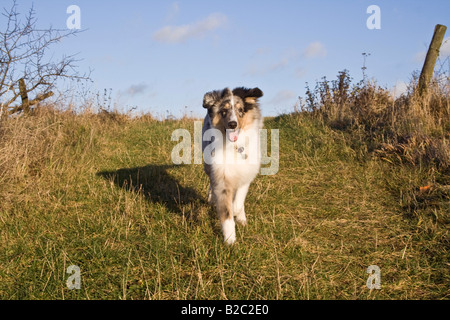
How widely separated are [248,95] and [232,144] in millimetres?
791

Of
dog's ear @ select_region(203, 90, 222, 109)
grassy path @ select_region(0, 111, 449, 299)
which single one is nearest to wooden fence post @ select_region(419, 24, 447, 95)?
grassy path @ select_region(0, 111, 449, 299)

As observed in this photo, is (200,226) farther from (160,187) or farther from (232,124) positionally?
(160,187)

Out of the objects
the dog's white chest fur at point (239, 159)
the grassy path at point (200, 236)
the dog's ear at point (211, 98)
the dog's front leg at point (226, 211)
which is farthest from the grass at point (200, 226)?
→ the dog's ear at point (211, 98)

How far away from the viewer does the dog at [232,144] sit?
4.63 meters

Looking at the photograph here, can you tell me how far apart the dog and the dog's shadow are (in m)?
0.87

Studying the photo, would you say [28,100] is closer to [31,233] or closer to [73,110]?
[73,110]

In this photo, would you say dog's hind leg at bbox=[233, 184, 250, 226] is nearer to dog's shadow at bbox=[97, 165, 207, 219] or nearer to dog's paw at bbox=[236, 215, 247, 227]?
dog's paw at bbox=[236, 215, 247, 227]

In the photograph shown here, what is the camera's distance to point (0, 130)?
6.46 meters

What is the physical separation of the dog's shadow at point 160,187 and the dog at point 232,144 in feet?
2.86

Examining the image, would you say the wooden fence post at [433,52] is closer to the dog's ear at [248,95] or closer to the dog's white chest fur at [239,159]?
the dog's ear at [248,95]

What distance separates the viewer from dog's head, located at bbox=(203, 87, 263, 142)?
15.4ft

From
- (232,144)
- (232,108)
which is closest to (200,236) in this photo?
(232,144)

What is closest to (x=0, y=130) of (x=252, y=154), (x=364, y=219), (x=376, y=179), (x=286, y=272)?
(x=252, y=154)
